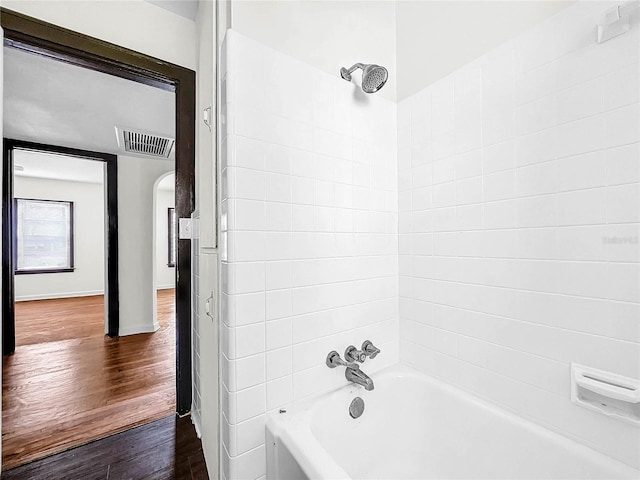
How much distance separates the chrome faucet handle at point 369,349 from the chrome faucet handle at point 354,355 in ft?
0.06

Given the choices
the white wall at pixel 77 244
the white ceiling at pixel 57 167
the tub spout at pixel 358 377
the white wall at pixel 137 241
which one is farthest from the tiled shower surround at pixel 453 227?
the white wall at pixel 77 244

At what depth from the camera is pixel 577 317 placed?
1.01 meters

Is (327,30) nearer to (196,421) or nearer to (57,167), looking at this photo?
(196,421)

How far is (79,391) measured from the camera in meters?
2.35

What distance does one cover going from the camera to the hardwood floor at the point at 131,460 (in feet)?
5.02

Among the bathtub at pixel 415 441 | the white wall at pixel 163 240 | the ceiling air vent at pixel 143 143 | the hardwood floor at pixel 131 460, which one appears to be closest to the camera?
the bathtub at pixel 415 441

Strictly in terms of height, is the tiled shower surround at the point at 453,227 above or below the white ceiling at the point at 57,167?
below

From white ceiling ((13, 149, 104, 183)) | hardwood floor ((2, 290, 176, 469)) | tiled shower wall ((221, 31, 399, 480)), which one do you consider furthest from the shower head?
white ceiling ((13, 149, 104, 183))

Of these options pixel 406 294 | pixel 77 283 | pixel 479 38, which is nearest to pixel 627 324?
pixel 406 294

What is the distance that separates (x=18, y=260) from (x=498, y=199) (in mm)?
7885

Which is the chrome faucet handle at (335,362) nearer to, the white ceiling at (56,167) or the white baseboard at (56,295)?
the white ceiling at (56,167)

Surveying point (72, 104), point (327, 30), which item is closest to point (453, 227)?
point (327, 30)

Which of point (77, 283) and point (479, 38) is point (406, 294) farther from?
point (77, 283)

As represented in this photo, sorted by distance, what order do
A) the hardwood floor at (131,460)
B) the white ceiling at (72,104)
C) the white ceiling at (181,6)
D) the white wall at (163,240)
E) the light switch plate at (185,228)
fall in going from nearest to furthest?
the hardwood floor at (131,460) → the white ceiling at (181,6) → the light switch plate at (185,228) → the white ceiling at (72,104) → the white wall at (163,240)
